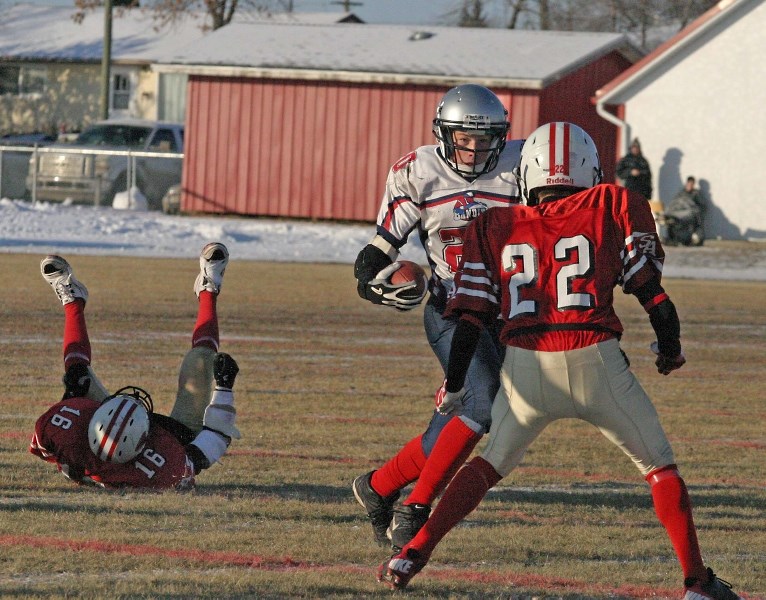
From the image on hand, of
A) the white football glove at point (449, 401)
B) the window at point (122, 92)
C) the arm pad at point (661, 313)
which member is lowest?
the window at point (122, 92)

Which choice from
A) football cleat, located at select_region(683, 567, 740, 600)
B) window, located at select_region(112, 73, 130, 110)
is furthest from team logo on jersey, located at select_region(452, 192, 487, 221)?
window, located at select_region(112, 73, 130, 110)

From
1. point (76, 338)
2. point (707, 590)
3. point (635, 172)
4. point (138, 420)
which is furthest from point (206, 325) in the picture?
point (635, 172)

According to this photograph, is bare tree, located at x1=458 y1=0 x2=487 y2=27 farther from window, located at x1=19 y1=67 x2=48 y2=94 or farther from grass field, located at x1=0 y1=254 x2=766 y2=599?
grass field, located at x1=0 y1=254 x2=766 y2=599

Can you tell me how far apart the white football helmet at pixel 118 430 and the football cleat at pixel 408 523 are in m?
1.29

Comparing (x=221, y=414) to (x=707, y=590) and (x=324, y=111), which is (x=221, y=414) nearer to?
(x=707, y=590)

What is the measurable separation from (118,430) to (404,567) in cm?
170

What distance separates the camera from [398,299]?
5.41m

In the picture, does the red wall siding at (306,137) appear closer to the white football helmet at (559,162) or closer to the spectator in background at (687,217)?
the spectator in background at (687,217)

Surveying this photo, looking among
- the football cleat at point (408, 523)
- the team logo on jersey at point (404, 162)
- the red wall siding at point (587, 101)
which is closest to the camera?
the football cleat at point (408, 523)

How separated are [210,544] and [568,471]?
230 cm

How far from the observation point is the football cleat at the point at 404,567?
4348mm

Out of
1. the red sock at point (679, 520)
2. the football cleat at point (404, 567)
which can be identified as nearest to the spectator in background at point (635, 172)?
the red sock at point (679, 520)

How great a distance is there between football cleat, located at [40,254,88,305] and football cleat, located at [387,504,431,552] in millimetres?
2669

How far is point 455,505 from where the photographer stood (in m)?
4.38
